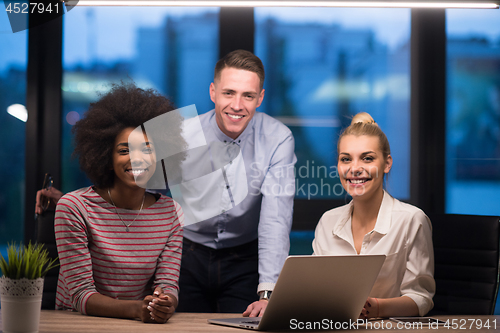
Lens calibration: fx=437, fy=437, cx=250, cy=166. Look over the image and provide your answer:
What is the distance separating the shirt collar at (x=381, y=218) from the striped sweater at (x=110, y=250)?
2.05 ft

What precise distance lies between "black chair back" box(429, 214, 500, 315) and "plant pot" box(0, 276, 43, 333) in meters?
1.48

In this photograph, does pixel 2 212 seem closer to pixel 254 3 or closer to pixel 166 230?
pixel 166 230

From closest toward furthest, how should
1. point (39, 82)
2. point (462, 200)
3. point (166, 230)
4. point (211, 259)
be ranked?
point (166, 230) → point (211, 259) → point (39, 82) → point (462, 200)

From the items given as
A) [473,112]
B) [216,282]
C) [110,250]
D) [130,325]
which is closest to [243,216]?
[216,282]

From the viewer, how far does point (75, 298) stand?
1384 millimetres

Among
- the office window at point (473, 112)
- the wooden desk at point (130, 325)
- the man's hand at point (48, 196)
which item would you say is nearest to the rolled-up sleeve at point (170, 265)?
the wooden desk at point (130, 325)

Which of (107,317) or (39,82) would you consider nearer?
(107,317)

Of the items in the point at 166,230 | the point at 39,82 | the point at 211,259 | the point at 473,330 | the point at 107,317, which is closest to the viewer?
the point at 473,330

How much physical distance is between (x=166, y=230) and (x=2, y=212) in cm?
163

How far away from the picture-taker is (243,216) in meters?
2.28

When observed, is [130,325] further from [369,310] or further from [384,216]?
[384,216]

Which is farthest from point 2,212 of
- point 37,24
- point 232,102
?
point 232,102

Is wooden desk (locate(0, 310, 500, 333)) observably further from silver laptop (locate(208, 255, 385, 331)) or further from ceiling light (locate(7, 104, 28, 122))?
ceiling light (locate(7, 104, 28, 122))

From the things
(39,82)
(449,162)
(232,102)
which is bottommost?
(449,162)
